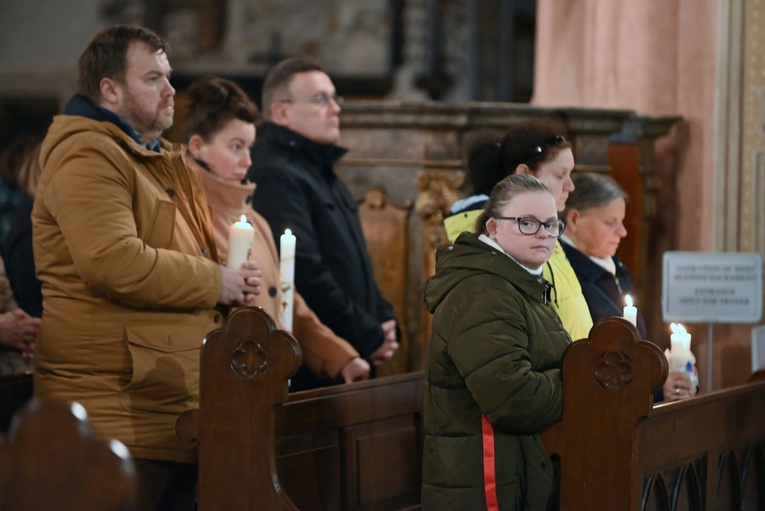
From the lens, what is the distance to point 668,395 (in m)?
3.69

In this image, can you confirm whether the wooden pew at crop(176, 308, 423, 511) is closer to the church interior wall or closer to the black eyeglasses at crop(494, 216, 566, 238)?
the black eyeglasses at crop(494, 216, 566, 238)

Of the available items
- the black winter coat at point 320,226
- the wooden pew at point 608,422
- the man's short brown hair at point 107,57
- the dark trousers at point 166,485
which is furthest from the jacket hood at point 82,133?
the wooden pew at point 608,422

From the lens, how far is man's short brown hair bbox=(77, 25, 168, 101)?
10.9ft

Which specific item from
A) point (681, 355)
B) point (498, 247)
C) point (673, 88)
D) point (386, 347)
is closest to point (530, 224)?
point (498, 247)

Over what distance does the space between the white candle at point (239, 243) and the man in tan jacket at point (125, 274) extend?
0.12 feet

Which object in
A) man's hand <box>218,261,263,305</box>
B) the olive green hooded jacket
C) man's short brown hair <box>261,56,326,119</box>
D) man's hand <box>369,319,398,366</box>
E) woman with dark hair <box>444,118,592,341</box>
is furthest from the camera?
man's short brown hair <box>261,56,326,119</box>

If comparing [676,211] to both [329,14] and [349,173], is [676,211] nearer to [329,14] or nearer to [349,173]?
[349,173]

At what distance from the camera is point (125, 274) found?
310 centimetres

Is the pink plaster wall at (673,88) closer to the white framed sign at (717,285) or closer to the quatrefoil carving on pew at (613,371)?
the white framed sign at (717,285)

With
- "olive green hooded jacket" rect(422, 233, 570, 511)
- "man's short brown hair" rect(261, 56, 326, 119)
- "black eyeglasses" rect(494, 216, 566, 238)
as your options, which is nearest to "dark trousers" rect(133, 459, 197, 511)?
"olive green hooded jacket" rect(422, 233, 570, 511)

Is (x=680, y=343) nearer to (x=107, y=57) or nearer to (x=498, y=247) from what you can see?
(x=498, y=247)

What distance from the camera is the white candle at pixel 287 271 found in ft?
11.8

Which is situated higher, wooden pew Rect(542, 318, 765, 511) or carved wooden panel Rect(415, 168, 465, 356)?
carved wooden panel Rect(415, 168, 465, 356)

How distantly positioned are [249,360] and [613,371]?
3.07 ft
